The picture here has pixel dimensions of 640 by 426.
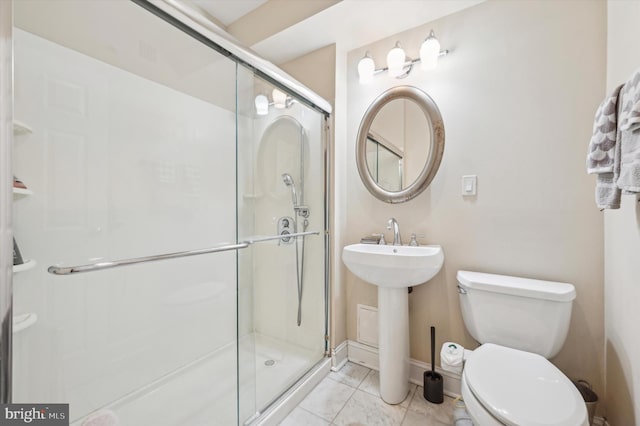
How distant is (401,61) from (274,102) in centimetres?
84

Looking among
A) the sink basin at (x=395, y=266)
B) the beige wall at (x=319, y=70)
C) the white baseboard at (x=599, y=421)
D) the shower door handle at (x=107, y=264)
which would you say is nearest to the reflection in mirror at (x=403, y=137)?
the beige wall at (x=319, y=70)

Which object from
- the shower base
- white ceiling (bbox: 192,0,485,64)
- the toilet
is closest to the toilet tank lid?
the toilet

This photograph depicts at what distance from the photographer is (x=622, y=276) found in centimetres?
105

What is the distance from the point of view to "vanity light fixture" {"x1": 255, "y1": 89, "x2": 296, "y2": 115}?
1439 millimetres

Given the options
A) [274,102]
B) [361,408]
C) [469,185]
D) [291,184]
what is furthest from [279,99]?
[361,408]

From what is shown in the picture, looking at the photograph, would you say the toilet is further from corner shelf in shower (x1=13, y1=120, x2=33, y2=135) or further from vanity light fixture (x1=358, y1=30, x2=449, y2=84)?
corner shelf in shower (x1=13, y1=120, x2=33, y2=135)

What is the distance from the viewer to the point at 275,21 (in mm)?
1760

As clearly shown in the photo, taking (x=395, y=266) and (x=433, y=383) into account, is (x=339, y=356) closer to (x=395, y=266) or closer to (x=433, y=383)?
(x=433, y=383)

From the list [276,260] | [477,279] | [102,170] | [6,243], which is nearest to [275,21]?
[102,170]

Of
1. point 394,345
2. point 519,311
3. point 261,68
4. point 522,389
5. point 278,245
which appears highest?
point 261,68

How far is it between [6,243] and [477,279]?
5.74ft

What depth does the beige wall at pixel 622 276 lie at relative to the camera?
3.14 feet

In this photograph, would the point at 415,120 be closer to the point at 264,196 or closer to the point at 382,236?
the point at 382,236

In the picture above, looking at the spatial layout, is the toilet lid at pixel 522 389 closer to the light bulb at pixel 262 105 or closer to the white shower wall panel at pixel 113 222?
the white shower wall panel at pixel 113 222
